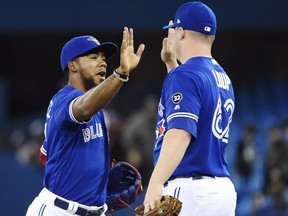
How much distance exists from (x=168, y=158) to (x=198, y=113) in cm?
34

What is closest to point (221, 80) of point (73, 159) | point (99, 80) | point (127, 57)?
point (127, 57)

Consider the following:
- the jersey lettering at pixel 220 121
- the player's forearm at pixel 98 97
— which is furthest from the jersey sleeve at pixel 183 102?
the player's forearm at pixel 98 97

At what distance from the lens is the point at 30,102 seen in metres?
16.5

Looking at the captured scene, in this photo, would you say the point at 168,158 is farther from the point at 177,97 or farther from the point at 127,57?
the point at 127,57

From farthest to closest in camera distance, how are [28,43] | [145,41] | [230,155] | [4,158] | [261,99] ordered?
[28,43] → [145,41] → [261,99] → [230,155] → [4,158]

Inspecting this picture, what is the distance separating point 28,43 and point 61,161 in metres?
11.4

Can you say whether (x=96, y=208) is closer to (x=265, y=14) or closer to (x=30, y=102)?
(x=265, y=14)

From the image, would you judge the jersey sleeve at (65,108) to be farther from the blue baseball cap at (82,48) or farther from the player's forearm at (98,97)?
the blue baseball cap at (82,48)

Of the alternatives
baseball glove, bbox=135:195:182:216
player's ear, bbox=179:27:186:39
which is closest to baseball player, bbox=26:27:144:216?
player's ear, bbox=179:27:186:39

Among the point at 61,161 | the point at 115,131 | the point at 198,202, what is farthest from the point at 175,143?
the point at 115,131

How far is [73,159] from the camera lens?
17.0ft

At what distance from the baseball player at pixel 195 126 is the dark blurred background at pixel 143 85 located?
3.91 meters

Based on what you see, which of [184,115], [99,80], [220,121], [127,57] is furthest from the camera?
[99,80]

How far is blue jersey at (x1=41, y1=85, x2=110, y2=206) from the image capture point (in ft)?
17.0
